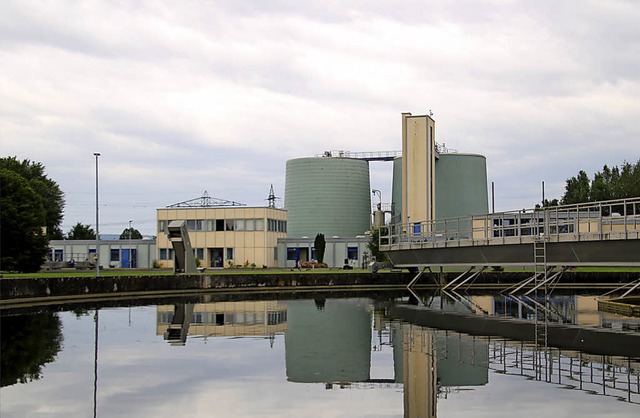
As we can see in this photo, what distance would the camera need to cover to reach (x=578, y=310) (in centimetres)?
2644

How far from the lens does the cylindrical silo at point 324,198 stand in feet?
307

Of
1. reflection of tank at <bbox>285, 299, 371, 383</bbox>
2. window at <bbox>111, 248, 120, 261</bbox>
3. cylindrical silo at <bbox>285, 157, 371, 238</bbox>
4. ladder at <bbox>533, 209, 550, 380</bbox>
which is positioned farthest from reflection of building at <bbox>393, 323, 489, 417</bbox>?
cylindrical silo at <bbox>285, 157, 371, 238</bbox>

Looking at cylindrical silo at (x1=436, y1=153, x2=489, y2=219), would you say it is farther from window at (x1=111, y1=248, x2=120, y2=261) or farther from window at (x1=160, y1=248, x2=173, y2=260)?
window at (x1=111, y1=248, x2=120, y2=261)

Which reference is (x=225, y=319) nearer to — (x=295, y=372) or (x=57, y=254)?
(x=295, y=372)

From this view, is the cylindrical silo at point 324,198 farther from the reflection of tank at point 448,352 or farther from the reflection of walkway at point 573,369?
the reflection of walkway at point 573,369

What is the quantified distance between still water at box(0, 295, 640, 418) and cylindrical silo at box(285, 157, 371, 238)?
235ft

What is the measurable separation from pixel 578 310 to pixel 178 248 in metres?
25.8

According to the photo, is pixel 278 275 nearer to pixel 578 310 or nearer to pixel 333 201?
pixel 578 310

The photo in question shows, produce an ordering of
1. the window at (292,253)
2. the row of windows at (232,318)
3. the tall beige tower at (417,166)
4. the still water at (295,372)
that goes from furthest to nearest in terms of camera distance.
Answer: the window at (292,253)
the tall beige tower at (417,166)
the row of windows at (232,318)
the still water at (295,372)

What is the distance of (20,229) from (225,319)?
3965 cm

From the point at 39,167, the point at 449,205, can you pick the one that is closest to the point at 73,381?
the point at 449,205

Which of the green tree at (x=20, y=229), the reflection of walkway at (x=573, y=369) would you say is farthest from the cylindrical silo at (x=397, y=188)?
the reflection of walkway at (x=573, y=369)

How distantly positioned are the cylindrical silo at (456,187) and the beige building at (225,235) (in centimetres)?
1825

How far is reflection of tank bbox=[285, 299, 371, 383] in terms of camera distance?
12.5 metres
